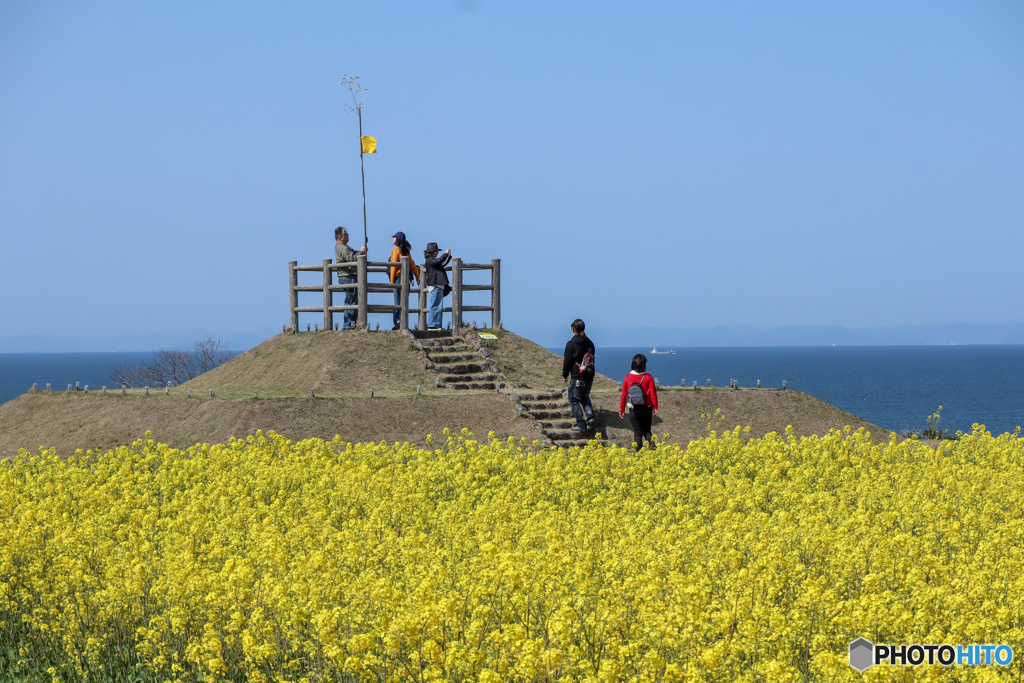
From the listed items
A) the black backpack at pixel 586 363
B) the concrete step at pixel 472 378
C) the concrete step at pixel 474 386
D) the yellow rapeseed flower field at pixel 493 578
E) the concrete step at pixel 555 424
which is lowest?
the yellow rapeseed flower field at pixel 493 578

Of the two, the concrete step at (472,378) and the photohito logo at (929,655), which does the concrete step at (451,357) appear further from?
the photohito logo at (929,655)

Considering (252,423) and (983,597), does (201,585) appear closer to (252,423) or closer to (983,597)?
(983,597)

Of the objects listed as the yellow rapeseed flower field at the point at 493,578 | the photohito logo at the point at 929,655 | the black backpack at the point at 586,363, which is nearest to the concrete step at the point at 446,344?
Result: the black backpack at the point at 586,363

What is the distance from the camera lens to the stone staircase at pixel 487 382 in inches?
758

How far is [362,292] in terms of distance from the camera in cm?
2425

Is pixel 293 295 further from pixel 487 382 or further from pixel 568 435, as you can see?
pixel 568 435

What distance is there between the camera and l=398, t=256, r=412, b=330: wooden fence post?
24516mm

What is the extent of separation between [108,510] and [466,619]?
631 centimetres

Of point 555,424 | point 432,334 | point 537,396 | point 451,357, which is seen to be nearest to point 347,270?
point 432,334

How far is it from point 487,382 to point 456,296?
141 inches

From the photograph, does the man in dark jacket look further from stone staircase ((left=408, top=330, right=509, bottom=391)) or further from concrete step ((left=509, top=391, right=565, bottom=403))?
stone staircase ((left=408, top=330, right=509, bottom=391))

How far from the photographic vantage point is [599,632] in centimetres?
732

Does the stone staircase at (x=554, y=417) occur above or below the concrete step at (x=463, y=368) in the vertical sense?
below

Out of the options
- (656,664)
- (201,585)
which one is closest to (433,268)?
(201,585)
